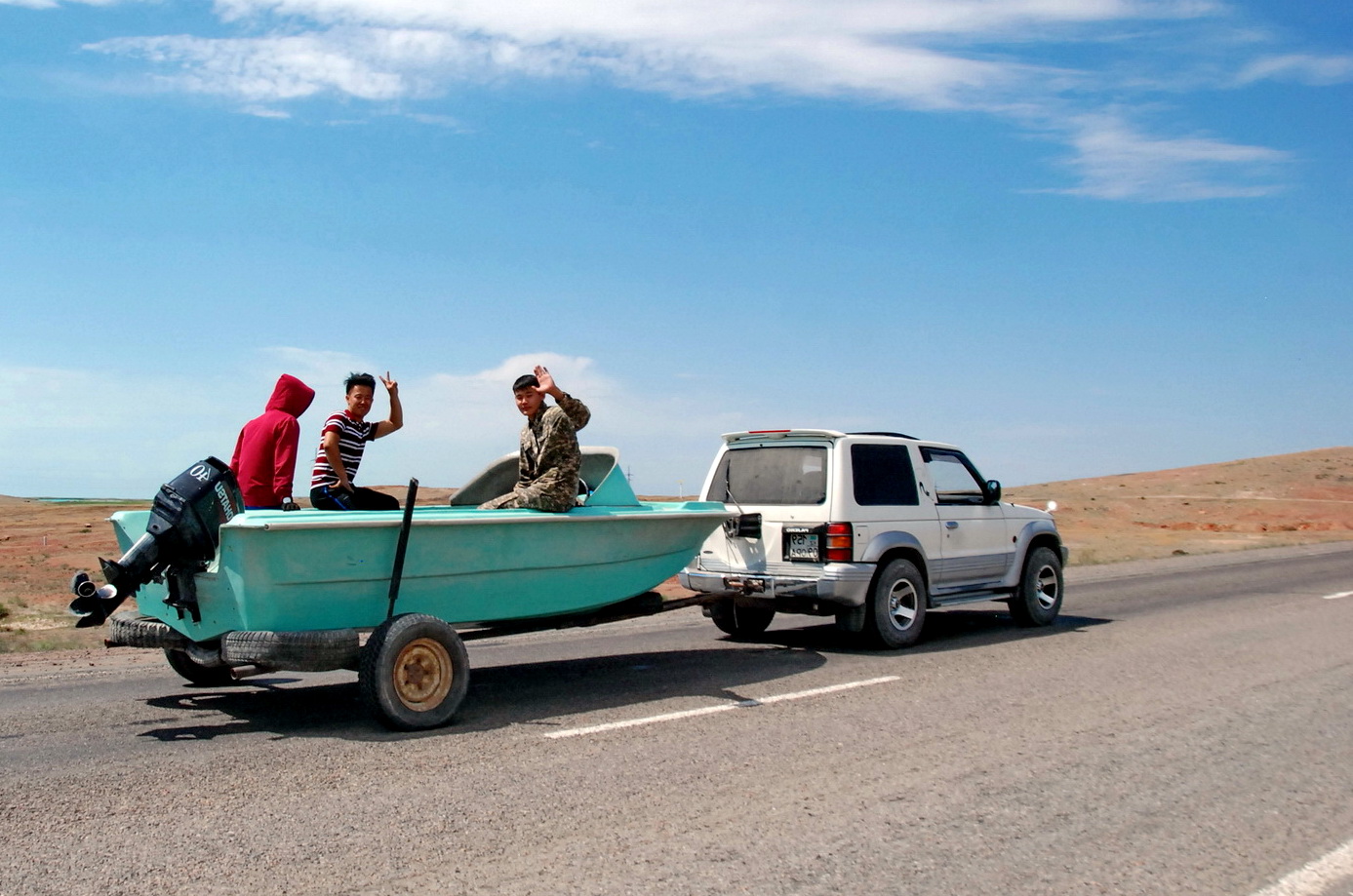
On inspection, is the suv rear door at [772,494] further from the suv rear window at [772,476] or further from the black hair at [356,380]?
the black hair at [356,380]

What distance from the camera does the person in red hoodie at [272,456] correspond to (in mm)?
7281

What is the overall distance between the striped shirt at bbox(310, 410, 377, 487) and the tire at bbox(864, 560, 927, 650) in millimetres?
4381

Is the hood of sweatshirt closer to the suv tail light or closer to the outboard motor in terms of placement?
the outboard motor

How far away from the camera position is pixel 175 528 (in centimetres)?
630

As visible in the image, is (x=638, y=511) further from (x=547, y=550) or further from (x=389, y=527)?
(x=389, y=527)

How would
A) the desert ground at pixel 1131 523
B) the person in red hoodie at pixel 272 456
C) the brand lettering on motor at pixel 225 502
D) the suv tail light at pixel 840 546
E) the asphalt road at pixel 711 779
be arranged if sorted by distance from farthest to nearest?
the desert ground at pixel 1131 523 → the suv tail light at pixel 840 546 → the person in red hoodie at pixel 272 456 → the brand lettering on motor at pixel 225 502 → the asphalt road at pixel 711 779

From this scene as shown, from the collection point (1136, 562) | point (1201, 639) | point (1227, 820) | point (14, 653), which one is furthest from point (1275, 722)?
point (1136, 562)

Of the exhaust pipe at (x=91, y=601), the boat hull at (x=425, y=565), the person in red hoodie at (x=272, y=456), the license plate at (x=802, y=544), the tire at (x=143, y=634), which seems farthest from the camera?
the license plate at (x=802, y=544)

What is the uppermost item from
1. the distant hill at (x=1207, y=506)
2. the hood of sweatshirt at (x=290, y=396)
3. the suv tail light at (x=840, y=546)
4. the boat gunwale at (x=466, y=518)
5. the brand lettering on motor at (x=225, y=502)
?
the hood of sweatshirt at (x=290, y=396)

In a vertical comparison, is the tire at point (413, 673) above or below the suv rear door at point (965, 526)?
below

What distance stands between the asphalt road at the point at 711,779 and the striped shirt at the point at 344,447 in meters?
1.53

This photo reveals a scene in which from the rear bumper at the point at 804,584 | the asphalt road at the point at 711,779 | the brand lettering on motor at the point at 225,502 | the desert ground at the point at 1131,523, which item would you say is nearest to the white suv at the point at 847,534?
the rear bumper at the point at 804,584

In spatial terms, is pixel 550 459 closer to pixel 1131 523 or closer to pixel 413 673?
pixel 413 673

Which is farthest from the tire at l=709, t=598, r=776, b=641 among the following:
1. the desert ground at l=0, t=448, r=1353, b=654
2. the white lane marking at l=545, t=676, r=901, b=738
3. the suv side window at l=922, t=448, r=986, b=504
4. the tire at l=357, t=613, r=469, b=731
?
the desert ground at l=0, t=448, r=1353, b=654
